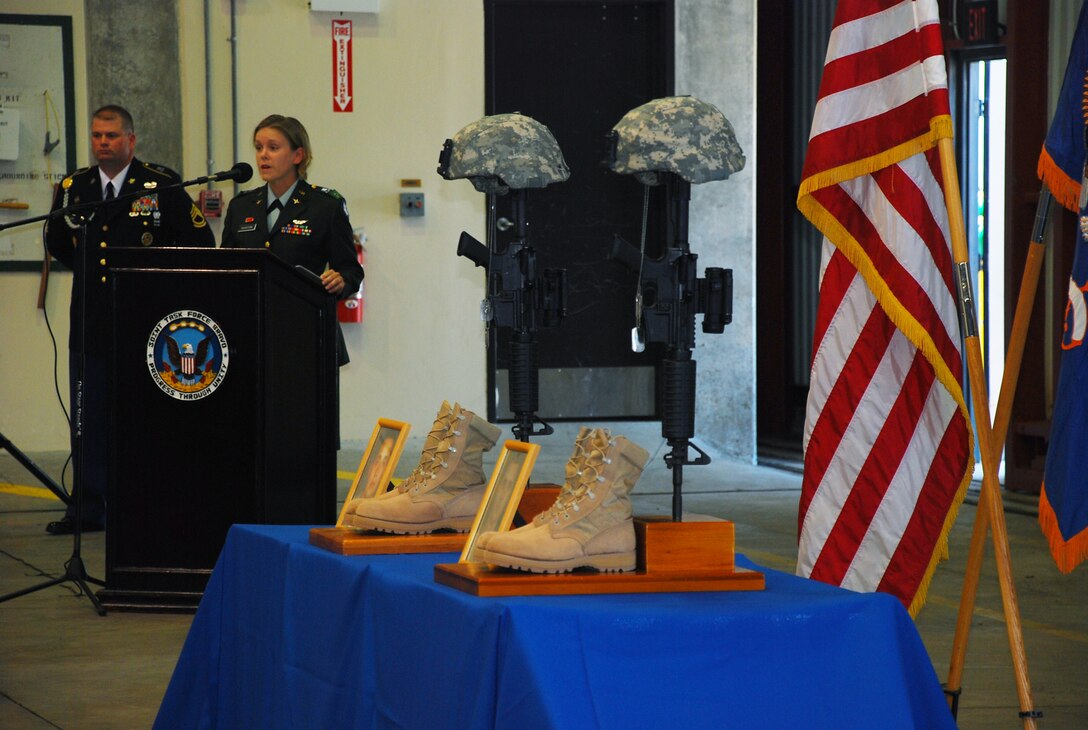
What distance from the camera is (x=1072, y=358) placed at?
8.94 ft

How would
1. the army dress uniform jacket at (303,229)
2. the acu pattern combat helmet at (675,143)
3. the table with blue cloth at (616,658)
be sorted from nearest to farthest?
1. the table with blue cloth at (616,658)
2. the acu pattern combat helmet at (675,143)
3. the army dress uniform jacket at (303,229)

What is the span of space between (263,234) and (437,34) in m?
3.46

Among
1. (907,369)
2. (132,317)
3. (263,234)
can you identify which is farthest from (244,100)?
(907,369)

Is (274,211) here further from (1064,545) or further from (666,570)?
(666,570)

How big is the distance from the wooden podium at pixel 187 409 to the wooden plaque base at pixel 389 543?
1.88 meters

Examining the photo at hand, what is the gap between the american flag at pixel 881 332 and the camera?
289 centimetres

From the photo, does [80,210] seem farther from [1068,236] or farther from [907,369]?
[1068,236]

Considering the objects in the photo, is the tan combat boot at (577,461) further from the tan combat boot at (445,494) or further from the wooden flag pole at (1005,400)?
the wooden flag pole at (1005,400)

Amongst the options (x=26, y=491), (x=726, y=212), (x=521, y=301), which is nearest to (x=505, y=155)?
(x=521, y=301)

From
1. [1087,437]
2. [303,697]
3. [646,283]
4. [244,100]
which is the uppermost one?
[244,100]

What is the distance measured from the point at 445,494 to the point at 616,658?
0.61 metres

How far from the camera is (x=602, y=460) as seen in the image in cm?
192

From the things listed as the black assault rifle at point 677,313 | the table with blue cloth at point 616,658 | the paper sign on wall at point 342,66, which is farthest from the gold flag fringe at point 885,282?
the paper sign on wall at point 342,66

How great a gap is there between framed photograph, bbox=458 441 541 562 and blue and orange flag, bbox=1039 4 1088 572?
117 cm
